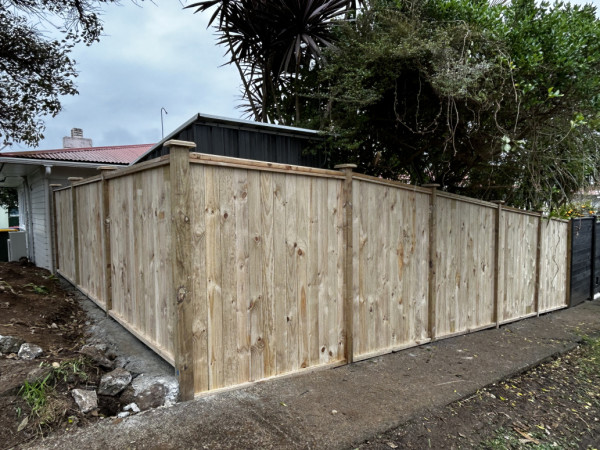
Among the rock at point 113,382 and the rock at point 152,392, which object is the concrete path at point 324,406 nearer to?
the rock at point 152,392

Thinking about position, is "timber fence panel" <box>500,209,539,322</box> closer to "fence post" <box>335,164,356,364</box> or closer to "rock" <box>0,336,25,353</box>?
"fence post" <box>335,164,356,364</box>

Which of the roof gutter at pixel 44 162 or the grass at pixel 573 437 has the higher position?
the roof gutter at pixel 44 162

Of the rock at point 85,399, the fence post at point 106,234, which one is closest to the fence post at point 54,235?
the fence post at point 106,234

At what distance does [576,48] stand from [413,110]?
5.41ft

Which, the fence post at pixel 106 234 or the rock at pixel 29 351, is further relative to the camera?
the fence post at pixel 106 234

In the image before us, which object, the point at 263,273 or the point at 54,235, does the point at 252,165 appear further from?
the point at 54,235

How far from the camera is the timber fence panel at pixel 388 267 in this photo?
3.46m

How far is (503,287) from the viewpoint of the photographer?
203 inches

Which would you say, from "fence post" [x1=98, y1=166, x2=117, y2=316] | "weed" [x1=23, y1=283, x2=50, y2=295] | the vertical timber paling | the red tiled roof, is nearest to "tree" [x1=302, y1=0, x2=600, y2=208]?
the vertical timber paling

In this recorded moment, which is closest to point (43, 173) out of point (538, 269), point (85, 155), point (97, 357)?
point (85, 155)

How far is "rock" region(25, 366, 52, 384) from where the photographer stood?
2359 millimetres

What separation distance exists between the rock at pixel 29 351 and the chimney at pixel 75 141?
33.8ft

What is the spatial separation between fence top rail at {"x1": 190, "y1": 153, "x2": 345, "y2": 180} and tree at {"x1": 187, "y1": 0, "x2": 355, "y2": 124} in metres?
3.12

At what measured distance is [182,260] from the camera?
2.43m
